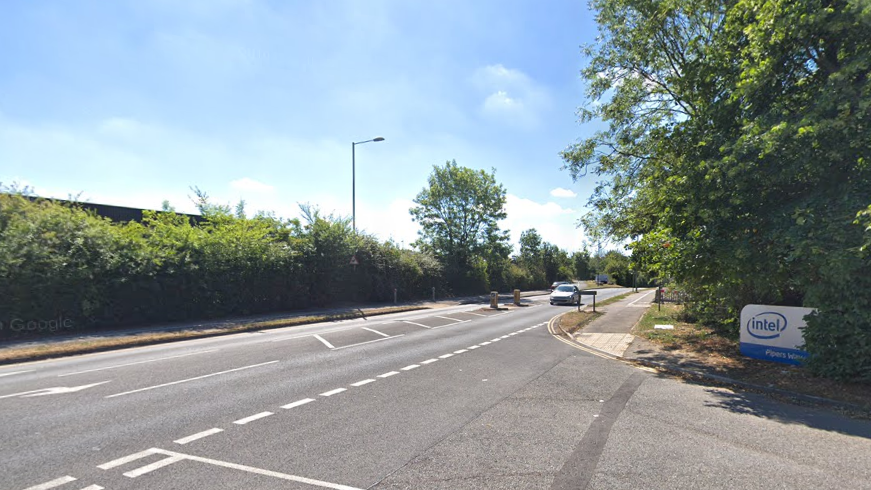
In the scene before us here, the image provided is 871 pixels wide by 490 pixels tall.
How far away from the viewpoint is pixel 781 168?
7.36m

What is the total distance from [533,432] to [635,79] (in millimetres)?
12907

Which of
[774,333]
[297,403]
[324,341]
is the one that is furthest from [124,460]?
[774,333]

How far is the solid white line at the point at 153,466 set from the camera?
4.02m

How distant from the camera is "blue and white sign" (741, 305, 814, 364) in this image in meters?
9.00

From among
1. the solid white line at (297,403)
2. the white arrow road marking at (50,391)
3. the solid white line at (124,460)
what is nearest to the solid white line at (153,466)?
the solid white line at (124,460)

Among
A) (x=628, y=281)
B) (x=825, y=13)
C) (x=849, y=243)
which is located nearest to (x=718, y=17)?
(x=825, y=13)

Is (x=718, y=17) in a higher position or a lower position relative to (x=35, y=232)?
higher

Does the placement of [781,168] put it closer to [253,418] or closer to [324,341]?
[253,418]

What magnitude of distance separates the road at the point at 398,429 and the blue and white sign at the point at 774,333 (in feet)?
8.84

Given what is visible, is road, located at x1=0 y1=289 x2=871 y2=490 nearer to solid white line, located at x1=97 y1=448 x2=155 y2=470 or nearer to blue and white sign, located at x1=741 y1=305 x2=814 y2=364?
solid white line, located at x1=97 y1=448 x2=155 y2=470

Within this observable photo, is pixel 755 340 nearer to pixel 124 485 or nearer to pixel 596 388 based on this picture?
pixel 596 388

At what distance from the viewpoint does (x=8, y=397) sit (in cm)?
671

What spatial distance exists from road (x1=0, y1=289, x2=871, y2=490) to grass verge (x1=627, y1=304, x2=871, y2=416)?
112cm

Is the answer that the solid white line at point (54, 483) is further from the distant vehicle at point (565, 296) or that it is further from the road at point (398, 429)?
the distant vehicle at point (565, 296)
